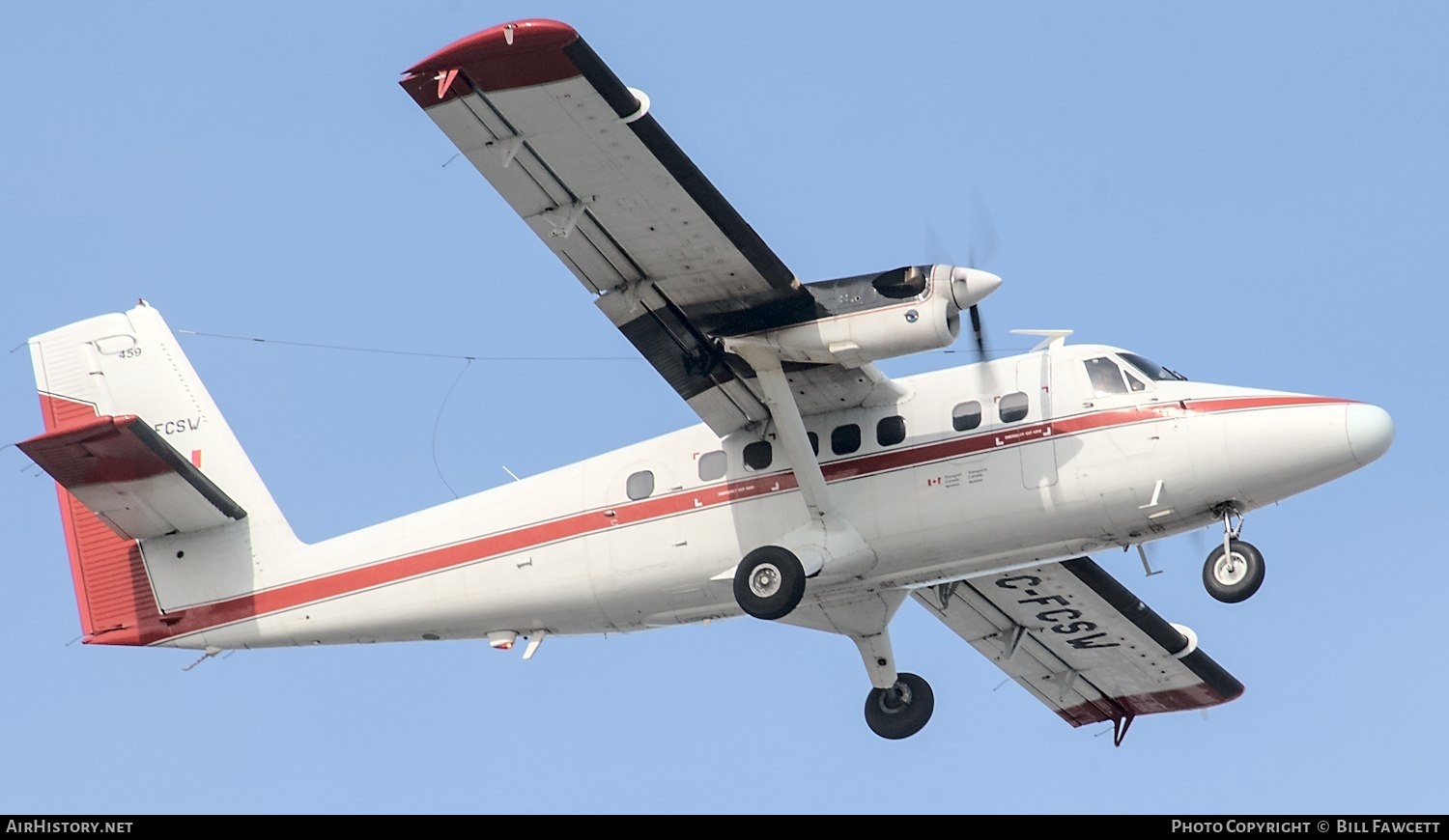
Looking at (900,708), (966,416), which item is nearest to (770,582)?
(966,416)

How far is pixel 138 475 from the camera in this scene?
2212 cm

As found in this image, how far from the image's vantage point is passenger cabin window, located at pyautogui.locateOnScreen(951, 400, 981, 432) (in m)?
20.5

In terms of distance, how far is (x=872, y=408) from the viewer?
20891mm

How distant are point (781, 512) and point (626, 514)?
171 cm

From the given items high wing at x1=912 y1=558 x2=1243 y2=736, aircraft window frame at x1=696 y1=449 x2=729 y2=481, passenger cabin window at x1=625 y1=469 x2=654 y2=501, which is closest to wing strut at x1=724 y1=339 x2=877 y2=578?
aircraft window frame at x1=696 y1=449 x2=729 y2=481

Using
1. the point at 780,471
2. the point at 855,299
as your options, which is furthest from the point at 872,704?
the point at 855,299

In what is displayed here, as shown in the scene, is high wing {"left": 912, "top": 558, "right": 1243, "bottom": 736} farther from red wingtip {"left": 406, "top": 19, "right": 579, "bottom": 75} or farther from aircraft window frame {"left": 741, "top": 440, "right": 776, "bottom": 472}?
red wingtip {"left": 406, "top": 19, "right": 579, "bottom": 75}

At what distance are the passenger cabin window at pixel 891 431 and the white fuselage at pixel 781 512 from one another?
0.03 metres

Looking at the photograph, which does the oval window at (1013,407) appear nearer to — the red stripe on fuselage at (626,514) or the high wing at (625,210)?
the red stripe on fuselage at (626,514)

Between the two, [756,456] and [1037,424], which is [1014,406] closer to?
[1037,424]

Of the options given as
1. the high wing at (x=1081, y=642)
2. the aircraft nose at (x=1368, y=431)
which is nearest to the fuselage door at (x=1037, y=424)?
the high wing at (x=1081, y=642)

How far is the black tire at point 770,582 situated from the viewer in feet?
65.9

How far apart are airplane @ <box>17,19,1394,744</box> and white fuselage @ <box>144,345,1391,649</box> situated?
0.10 ft
